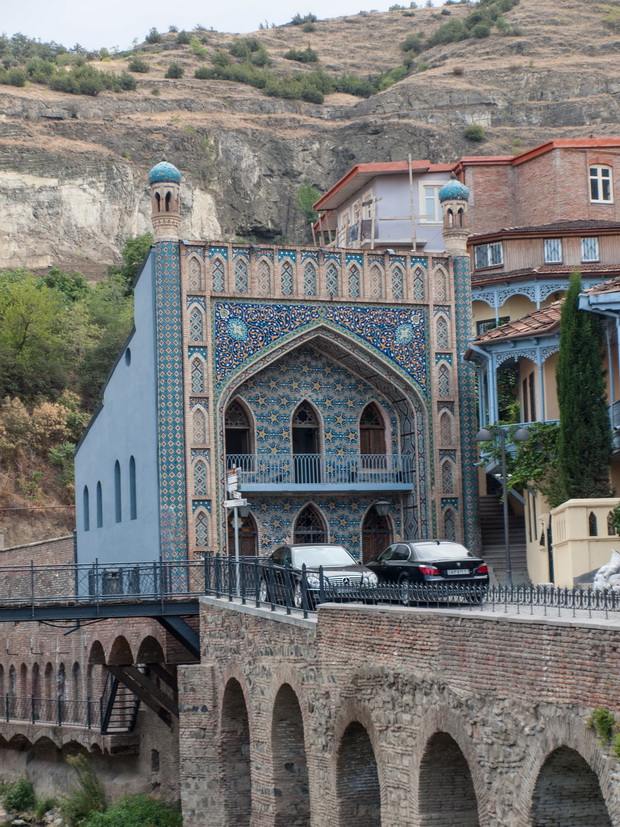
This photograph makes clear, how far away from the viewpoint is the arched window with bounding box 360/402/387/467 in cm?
3525

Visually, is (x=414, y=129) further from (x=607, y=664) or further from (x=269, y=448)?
(x=607, y=664)

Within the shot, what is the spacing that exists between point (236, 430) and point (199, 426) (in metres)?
1.94

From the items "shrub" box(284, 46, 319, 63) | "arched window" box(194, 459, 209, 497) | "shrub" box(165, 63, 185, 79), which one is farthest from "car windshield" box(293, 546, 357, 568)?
"shrub" box(284, 46, 319, 63)

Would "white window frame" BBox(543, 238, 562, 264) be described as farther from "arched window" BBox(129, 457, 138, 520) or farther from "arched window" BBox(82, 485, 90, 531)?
"arched window" BBox(82, 485, 90, 531)

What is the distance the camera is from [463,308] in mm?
35094

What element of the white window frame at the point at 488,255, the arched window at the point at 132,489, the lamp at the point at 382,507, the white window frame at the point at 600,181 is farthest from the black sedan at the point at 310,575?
the white window frame at the point at 600,181

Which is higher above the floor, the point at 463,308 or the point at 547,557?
the point at 463,308

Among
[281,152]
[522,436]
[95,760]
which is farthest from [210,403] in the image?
[281,152]

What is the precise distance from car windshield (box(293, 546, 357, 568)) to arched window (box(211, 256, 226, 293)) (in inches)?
375

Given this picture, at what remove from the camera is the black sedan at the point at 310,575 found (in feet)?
72.3

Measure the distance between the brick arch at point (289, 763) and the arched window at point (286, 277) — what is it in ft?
43.8

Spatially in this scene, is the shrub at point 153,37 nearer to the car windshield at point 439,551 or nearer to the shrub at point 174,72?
the shrub at point 174,72

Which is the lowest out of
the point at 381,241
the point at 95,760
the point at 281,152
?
the point at 95,760

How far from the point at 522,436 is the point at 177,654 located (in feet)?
28.1
